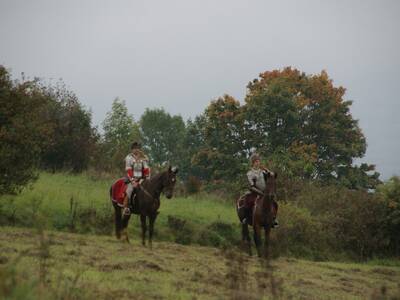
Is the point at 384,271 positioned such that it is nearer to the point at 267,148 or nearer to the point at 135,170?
the point at 135,170

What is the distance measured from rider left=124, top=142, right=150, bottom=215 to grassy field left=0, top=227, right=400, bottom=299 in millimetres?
1887

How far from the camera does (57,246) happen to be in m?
15.1

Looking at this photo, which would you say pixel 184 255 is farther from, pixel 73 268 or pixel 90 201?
pixel 90 201

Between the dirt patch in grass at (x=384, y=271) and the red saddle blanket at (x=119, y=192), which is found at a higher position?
the red saddle blanket at (x=119, y=192)

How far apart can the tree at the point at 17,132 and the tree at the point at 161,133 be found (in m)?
73.2

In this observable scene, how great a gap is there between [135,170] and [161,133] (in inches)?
3150

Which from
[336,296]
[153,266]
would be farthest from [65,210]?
[336,296]

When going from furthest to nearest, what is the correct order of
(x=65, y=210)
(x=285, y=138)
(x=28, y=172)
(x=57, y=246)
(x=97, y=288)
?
(x=285, y=138) < (x=65, y=210) < (x=28, y=172) < (x=57, y=246) < (x=97, y=288)

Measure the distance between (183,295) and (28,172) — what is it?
473 inches

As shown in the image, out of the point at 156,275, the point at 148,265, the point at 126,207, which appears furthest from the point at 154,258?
the point at 126,207

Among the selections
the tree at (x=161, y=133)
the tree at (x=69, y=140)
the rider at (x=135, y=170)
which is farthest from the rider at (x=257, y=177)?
the tree at (x=161, y=133)

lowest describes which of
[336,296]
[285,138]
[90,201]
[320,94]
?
[336,296]

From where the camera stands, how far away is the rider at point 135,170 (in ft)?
64.8

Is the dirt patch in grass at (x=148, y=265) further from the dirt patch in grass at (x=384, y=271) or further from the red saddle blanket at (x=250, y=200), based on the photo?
the dirt patch in grass at (x=384, y=271)
